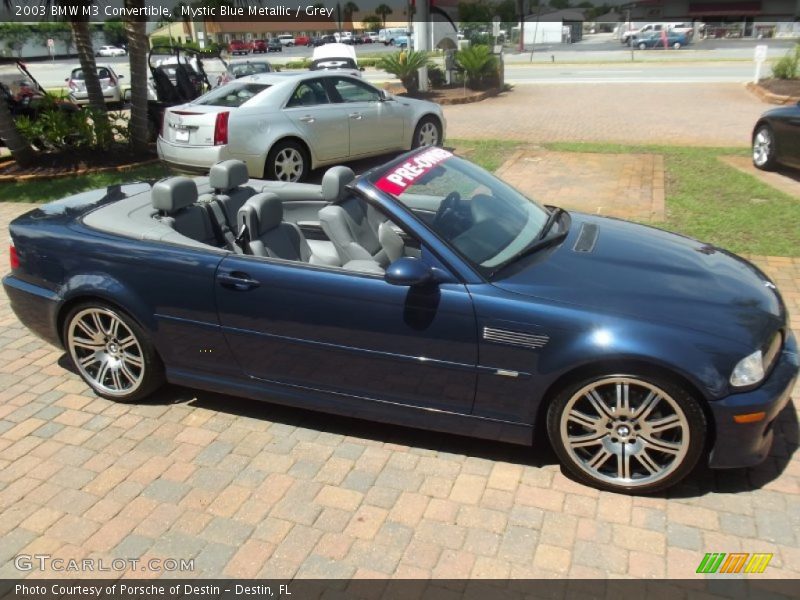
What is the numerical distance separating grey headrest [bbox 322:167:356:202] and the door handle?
83cm

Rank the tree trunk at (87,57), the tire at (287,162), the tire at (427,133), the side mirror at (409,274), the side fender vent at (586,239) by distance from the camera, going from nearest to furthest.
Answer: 1. the side mirror at (409,274)
2. the side fender vent at (586,239)
3. the tire at (287,162)
4. the tire at (427,133)
5. the tree trunk at (87,57)

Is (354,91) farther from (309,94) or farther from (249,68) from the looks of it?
(249,68)

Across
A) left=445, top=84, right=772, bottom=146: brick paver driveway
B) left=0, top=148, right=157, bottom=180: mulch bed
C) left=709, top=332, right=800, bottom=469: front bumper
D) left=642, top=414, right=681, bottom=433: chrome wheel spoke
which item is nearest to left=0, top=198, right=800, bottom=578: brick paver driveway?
left=709, top=332, right=800, bottom=469: front bumper

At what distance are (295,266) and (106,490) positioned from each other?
4.82ft

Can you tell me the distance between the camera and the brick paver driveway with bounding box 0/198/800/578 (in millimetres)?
2912

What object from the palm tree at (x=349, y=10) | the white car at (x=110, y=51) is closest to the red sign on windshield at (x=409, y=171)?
the white car at (x=110, y=51)

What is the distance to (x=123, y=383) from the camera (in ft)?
13.8

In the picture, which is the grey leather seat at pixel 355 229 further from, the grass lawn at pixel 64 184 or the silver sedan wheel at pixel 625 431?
the grass lawn at pixel 64 184

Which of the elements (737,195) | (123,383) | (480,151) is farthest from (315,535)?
(480,151)

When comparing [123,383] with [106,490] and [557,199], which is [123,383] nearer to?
[106,490]

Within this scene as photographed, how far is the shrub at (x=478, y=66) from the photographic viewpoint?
872 inches

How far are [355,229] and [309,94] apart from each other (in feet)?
21.4

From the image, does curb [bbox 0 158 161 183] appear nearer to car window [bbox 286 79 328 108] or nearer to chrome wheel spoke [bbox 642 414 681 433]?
car window [bbox 286 79 328 108]

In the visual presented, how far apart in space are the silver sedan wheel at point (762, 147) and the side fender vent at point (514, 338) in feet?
27.2
